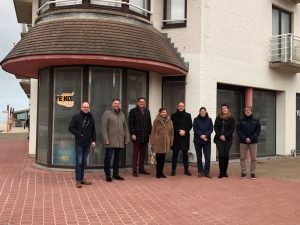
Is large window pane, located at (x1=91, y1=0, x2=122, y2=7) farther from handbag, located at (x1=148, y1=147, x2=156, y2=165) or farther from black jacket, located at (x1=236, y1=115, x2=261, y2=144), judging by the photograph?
black jacket, located at (x1=236, y1=115, x2=261, y2=144)

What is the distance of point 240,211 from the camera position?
6738mm

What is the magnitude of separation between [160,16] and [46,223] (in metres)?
8.56

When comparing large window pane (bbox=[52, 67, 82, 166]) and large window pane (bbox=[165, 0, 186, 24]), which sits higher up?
large window pane (bbox=[165, 0, 186, 24])

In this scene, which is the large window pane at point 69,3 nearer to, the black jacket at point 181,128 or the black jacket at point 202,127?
the black jacket at point 181,128

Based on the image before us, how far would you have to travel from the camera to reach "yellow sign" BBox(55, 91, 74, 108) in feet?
34.8

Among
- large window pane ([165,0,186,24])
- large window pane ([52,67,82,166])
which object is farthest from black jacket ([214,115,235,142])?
large window pane ([165,0,186,24])

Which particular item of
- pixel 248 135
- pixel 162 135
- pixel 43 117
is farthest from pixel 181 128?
pixel 43 117

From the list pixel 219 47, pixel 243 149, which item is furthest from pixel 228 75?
pixel 243 149

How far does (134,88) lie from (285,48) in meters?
6.12

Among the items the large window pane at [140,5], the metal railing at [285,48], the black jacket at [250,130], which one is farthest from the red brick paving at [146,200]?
the metal railing at [285,48]

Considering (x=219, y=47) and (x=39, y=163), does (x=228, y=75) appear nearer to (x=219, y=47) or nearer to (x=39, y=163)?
(x=219, y=47)

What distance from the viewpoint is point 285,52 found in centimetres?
1420

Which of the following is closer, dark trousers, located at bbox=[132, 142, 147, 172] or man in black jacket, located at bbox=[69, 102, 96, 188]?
man in black jacket, located at bbox=[69, 102, 96, 188]

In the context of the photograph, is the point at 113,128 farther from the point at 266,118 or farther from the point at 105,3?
the point at 266,118
